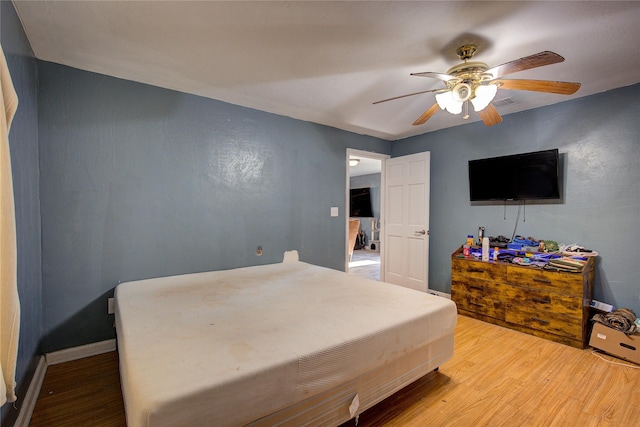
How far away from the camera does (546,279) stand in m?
2.67

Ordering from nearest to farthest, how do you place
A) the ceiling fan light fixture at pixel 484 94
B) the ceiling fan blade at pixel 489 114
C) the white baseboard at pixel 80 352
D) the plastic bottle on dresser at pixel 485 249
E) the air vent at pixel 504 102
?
the ceiling fan light fixture at pixel 484 94 < the white baseboard at pixel 80 352 < the ceiling fan blade at pixel 489 114 < the air vent at pixel 504 102 < the plastic bottle on dresser at pixel 485 249

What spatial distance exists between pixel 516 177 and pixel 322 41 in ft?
8.45

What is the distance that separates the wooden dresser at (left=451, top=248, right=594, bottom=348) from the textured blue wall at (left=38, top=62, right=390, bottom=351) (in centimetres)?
190

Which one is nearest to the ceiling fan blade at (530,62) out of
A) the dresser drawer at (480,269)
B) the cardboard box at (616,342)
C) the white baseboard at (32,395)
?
the dresser drawer at (480,269)

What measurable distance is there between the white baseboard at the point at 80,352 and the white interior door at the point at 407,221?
3.45m

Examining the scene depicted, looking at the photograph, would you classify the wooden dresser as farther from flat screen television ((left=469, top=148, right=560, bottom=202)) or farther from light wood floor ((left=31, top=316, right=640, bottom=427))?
flat screen television ((left=469, top=148, right=560, bottom=202))

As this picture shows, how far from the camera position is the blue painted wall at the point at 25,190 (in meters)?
1.56

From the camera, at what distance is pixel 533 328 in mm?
2740

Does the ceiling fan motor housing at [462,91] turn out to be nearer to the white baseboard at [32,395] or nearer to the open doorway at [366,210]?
the white baseboard at [32,395]

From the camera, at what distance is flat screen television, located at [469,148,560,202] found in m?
2.94

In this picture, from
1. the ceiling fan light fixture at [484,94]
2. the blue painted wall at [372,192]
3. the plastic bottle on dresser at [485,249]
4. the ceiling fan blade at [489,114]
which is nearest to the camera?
the ceiling fan light fixture at [484,94]

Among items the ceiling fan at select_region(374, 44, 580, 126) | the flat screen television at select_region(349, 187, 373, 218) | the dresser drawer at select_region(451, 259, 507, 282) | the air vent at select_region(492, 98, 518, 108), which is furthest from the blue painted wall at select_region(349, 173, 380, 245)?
the ceiling fan at select_region(374, 44, 580, 126)

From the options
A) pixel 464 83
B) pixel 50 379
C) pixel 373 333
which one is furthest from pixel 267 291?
pixel 464 83

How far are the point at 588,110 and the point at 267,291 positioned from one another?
3436mm
